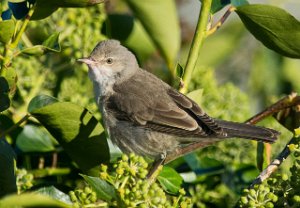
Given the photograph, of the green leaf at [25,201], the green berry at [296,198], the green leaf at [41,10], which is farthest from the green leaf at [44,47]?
the green leaf at [25,201]

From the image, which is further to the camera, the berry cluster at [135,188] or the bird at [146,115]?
the bird at [146,115]

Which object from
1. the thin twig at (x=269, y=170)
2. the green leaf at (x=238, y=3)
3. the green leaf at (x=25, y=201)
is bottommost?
the thin twig at (x=269, y=170)

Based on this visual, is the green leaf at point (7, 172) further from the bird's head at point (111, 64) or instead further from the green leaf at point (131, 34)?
the bird's head at point (111, 64)

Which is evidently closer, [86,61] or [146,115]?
[86,61]

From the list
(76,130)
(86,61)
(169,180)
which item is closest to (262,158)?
(169,180)

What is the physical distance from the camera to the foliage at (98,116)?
2.25m

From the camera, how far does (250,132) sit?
3555 millimetres

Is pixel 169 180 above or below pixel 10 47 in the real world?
below

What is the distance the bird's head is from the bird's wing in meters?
0.21

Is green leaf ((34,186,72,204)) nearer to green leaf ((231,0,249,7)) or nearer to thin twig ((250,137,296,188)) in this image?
thin twig ((250,137,296,188))

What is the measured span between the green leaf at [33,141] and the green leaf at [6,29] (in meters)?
0.70

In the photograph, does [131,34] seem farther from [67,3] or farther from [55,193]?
[55,193]

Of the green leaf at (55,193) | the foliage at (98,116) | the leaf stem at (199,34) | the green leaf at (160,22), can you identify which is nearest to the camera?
the foliage at (98,116)

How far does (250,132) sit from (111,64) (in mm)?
1507
